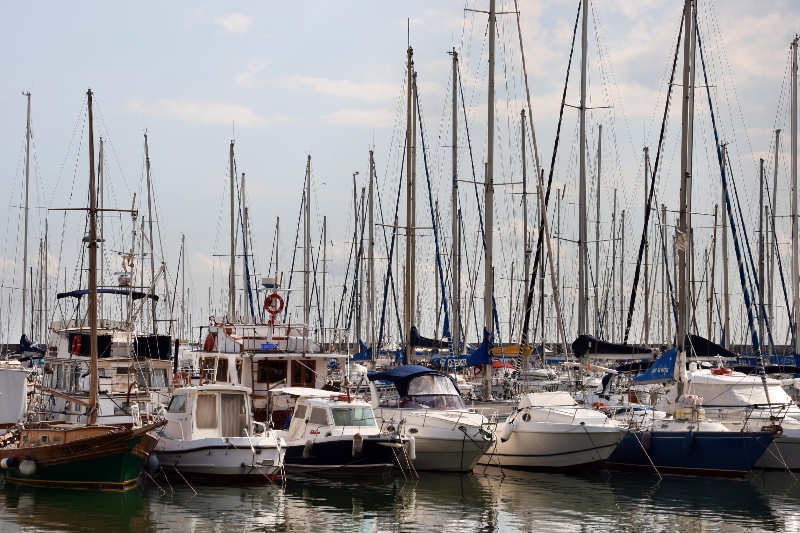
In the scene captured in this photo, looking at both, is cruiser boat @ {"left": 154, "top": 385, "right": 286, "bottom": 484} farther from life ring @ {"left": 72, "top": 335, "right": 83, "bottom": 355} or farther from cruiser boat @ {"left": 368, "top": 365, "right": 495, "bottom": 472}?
life ring @ {"left": 72, "top": 335, "right": 83, "bottom": 355}

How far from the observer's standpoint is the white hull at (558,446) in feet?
99.4

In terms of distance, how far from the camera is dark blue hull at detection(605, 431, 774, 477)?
29.9 metres

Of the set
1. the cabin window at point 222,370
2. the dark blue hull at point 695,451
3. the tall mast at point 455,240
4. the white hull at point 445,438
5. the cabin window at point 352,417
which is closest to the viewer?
the cabin window at point 352,417

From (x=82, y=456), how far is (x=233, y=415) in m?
4.39

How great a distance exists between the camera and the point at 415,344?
44.1m

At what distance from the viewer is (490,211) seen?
124ft

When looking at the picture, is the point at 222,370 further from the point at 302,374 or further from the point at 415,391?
the point at 415,391

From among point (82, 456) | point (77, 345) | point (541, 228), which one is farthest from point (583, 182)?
point (82, 456)

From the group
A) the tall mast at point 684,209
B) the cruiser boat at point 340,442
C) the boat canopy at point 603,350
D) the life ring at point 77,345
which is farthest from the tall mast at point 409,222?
the life ring at point 77,345

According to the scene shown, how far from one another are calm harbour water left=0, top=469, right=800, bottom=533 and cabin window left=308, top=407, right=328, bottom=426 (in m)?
1.65

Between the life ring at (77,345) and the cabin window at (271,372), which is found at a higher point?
the life ring at (77,345)

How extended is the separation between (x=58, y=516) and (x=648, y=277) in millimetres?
44040

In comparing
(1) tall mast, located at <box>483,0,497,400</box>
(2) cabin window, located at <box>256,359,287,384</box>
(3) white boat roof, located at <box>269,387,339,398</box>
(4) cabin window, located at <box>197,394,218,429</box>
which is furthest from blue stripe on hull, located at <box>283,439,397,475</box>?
(1) tall mast, located at <box>483,0,497,400</box>

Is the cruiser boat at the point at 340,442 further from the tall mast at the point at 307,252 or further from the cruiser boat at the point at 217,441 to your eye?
the tall mast at the point at 307,252
